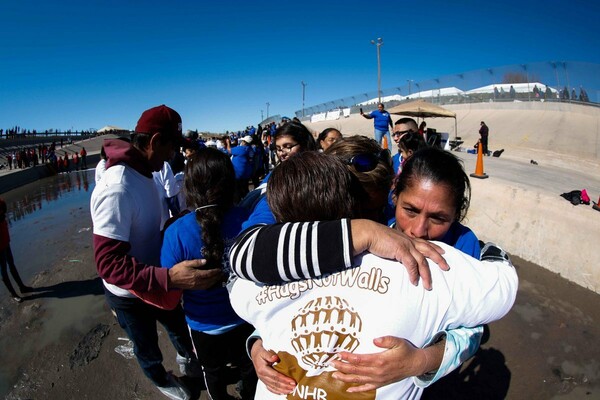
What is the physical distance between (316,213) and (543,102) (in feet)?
87.5

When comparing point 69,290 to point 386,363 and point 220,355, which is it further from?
point 386,363

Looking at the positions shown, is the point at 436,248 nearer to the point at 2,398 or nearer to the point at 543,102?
the point at 2,398

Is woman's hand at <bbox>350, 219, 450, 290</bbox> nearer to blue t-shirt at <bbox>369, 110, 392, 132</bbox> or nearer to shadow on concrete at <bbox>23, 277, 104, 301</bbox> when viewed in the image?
shadow on concrete at <bbox>23, 277, 104, 301</bbox>

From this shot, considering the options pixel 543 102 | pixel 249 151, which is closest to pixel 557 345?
pixel 249 151

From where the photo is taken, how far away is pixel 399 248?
38.3 inches

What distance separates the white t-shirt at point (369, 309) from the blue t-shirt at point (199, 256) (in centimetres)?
102

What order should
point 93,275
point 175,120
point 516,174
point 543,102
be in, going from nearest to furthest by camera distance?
point 175,120 < point 93,275 < point 516,174 < point 543,102

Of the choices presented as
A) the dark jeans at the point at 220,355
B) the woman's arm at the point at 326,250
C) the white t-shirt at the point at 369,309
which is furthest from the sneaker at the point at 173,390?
the woman's arm at the point at 326,250

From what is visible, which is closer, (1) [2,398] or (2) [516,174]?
(1) [2,398]

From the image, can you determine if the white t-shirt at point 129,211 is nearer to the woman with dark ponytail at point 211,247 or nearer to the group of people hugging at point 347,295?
the woman with dark ponytail at point 211,247

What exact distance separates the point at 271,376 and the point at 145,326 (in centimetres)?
185

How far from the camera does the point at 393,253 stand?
98 centimetres

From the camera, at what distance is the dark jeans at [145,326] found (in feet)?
7.82

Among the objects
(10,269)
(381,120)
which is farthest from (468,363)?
(381,120)
